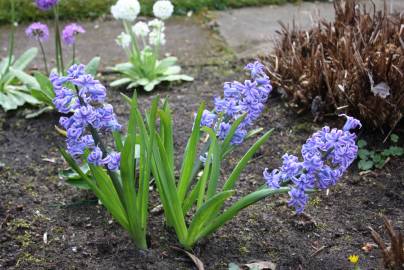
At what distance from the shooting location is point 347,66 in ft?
12.0

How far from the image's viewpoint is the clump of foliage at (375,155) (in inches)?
131

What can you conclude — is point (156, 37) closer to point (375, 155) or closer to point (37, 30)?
point (37, 30)

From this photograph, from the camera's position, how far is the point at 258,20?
5.28 m

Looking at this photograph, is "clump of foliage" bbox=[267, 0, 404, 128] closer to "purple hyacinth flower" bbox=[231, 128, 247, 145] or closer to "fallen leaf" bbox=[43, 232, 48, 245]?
"purple hyacinth flower" bbox=[231, 128, 247, 145]

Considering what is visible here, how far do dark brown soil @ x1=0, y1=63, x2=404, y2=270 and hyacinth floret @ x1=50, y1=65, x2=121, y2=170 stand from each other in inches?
20.4

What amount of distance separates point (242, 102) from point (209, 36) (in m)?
2.53

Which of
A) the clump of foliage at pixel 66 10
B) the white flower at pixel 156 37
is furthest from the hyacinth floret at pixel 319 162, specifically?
the clump of foliage at pixel 66 10

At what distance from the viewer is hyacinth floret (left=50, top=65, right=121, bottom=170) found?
7.49 feet

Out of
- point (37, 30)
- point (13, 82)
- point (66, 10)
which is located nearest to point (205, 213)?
point (37, 30)

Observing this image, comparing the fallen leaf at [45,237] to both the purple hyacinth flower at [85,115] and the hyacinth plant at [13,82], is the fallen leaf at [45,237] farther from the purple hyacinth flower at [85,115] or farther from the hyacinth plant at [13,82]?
the hyacinth plant at [13,82]

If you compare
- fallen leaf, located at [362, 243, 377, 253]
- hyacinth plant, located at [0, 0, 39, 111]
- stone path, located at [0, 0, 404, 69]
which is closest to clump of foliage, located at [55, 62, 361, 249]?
fallen leaf, located at [362, 243, 377, 253]

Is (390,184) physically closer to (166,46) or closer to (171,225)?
(171,225)

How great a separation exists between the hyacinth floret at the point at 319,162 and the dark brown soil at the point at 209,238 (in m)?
0.42

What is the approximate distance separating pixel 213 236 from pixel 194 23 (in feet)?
9.11
